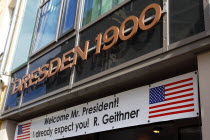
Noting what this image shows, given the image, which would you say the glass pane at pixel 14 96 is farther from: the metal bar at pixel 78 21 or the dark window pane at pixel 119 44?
the dark window pane at pixel 119 44

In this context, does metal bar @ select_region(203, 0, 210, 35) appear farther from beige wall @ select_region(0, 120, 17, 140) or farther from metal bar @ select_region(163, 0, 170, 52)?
beige wall @ select_region(0, 120, 17, 140)

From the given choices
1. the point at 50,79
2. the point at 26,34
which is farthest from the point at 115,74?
the point at 26,34

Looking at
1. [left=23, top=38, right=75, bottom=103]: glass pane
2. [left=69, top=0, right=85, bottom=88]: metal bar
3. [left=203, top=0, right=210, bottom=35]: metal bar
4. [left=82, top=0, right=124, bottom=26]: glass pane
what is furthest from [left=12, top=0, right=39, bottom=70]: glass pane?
[left=203, top=0, right=210, bottom=35]: metal bar

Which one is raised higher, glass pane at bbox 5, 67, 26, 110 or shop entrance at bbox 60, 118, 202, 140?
glass pane at bbox 5, 67, 26, 110

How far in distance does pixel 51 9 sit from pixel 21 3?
Result: 2.42 metres

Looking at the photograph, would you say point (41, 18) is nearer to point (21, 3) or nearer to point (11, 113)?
point (21, 3)

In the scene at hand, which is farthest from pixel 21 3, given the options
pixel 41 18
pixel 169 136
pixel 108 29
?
pixel 169 136

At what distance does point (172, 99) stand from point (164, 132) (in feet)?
4.14

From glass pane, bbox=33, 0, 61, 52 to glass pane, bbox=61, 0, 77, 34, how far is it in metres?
0.44

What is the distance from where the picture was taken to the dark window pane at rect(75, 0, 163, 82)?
5109 millimetres

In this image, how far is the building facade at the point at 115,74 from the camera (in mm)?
4551

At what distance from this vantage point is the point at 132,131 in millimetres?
6297

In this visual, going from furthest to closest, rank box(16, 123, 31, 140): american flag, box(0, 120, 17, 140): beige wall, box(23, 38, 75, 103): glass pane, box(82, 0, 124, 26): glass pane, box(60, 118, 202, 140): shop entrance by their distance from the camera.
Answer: box(0, 120, 17, 140): beige wall → box(16, 123, 31, 140): american flag → box(23, 38, 75, 103): glass pane → box(82, 0, 124, 26): glass pane → box(60, 118, 202, 140): shop entrance

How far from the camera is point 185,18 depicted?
15.3 ft
